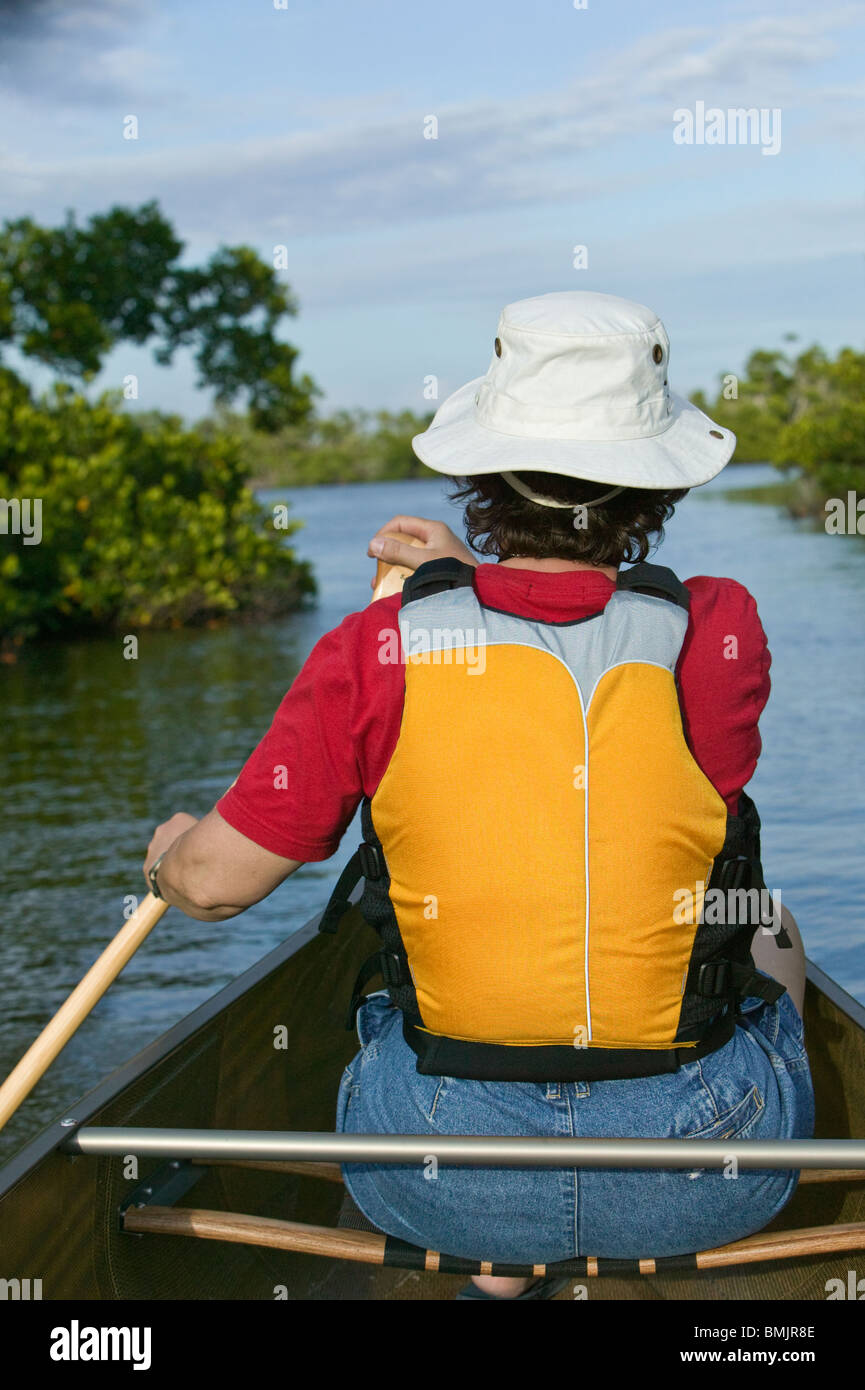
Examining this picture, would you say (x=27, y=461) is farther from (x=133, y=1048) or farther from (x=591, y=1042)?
(x=591, y=1042)

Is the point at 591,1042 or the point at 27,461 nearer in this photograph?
the point at 591,1042

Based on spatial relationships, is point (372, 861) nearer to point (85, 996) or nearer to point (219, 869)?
point (219, 869)

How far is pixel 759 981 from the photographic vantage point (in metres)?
2.18

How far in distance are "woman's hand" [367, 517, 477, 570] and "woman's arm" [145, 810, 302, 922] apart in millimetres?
580

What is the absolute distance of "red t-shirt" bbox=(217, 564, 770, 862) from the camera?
198cm

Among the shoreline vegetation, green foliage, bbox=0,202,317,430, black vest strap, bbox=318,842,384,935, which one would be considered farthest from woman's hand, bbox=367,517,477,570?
green foliage, bbox=0,202,317,430

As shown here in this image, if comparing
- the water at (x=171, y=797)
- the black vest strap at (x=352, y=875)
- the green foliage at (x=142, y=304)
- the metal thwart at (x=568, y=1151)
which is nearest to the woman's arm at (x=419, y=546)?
the black vest strap at (x=352, y=875)

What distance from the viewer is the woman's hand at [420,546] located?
2457 millimetres

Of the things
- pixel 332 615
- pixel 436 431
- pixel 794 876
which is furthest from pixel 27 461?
pixel 436 431

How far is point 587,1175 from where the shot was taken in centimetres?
206

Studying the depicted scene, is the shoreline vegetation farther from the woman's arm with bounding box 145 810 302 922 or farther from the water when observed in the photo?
the woman's arm with bounding box 145 810 302 922

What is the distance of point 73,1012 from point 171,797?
6890mm

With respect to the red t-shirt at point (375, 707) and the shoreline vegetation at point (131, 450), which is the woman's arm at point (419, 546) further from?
the shoreline vegetation at point (131, 450)
